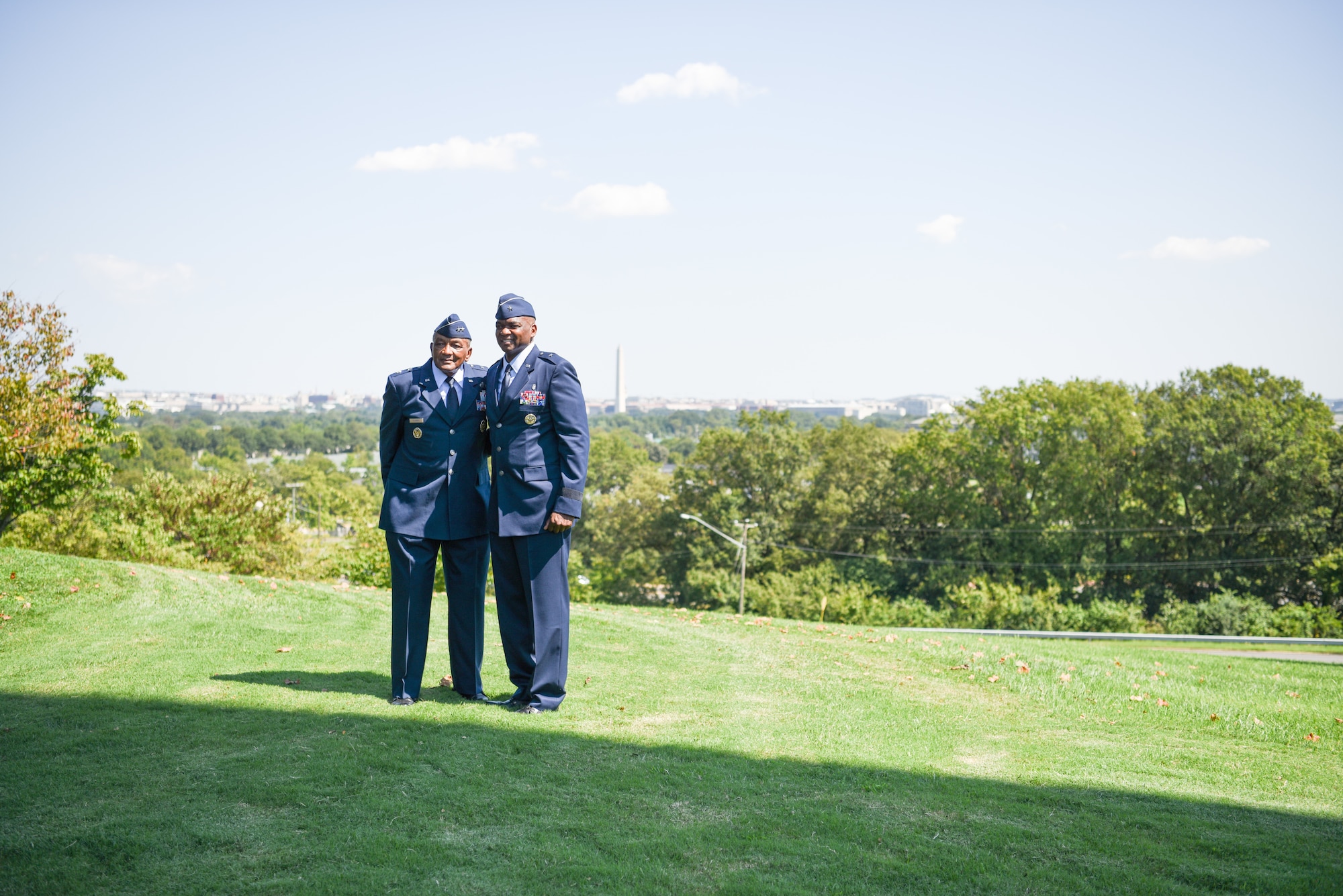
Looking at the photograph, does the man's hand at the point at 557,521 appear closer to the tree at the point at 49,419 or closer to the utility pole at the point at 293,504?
the tree at the point at 49,419

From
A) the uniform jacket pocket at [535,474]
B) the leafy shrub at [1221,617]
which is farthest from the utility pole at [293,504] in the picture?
the leafy shrub at [1221,617]

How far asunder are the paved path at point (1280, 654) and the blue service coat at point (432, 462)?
10874 mm

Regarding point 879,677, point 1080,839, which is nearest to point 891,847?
point 1080,839

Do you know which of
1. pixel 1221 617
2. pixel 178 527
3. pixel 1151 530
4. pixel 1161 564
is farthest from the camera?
pixel 1151 530

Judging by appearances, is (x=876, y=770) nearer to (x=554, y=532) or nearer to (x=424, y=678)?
(x=554, y=532)

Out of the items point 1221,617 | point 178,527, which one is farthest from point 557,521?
point 1221,617

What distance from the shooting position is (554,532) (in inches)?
229

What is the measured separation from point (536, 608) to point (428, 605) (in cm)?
68

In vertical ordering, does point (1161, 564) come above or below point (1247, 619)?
above

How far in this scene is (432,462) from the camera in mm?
5906

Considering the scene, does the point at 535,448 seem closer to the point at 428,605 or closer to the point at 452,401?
the point at 452,401

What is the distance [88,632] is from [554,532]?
4516 millimetres

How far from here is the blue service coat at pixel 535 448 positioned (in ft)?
18.9

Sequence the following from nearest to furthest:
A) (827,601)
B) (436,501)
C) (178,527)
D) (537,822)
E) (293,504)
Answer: (537,822) < (436,501) < (178,527) < (293,504) < (827,601)
